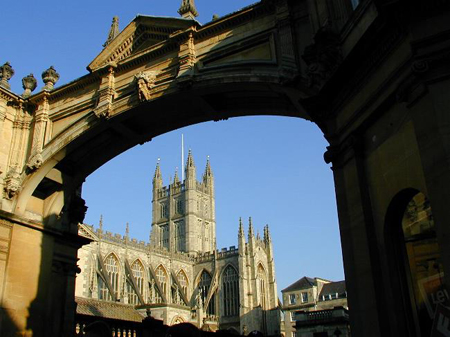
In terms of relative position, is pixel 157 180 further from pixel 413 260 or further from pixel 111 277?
pixel 413 260

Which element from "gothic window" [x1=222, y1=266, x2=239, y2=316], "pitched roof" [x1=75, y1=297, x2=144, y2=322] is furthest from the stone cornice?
"gothic window" [x1=222, y1=266, x2=239, y2=316]

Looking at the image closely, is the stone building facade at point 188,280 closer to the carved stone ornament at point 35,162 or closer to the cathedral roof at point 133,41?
the carved stone ornament at point 35,162

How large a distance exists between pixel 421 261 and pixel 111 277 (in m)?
62.5

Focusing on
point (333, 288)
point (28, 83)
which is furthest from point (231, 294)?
point (28, 83)

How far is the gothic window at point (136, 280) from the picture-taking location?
226 ft

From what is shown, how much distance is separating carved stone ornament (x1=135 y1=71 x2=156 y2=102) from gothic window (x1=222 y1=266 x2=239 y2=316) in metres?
68.2

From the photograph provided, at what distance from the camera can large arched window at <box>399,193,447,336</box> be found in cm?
795

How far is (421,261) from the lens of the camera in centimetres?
838

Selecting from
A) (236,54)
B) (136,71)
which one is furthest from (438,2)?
(136,71)

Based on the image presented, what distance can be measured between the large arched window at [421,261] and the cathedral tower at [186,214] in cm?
9415

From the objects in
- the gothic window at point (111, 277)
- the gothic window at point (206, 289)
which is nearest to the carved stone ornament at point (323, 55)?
the gothic window at point (111, 277)

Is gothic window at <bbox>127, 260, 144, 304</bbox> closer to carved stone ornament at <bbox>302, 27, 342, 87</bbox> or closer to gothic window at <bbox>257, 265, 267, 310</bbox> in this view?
gothic window at <bbox>257, 265, 267, 310</bbox>

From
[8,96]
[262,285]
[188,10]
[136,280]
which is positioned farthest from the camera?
[262,285]

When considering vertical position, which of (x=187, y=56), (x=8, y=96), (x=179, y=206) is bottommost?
(x=187, y=56)
